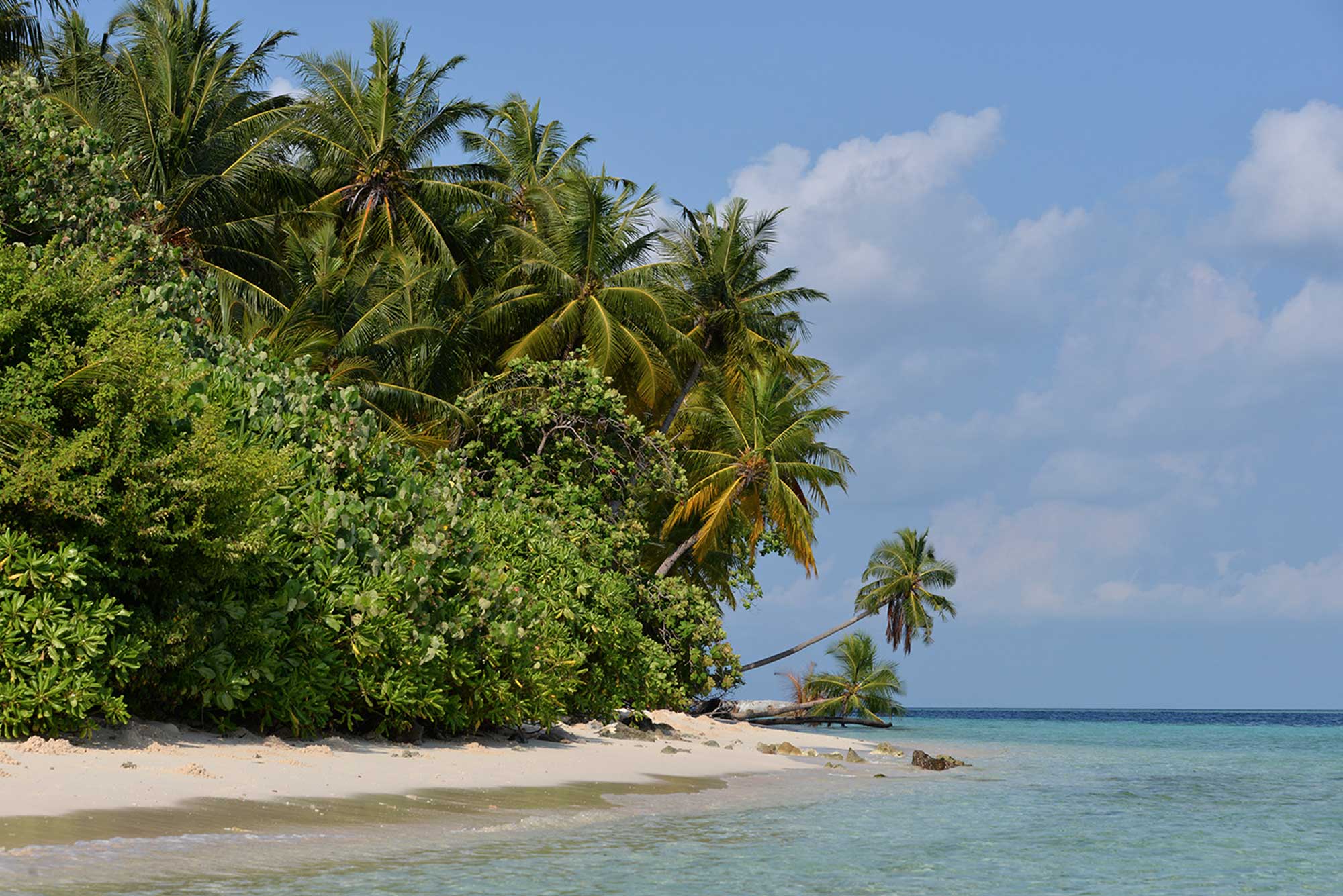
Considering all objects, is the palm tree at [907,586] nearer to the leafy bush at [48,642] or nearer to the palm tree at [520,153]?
the palm tree at [520,153]

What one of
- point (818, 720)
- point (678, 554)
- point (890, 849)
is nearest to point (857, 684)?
point (818, 720)

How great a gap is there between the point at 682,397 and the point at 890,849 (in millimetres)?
21521

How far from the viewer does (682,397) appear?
2866 centimetres

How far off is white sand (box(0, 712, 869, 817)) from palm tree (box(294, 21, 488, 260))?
717 inches

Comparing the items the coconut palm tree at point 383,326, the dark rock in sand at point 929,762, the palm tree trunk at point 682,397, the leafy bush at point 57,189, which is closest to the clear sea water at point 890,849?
the dark rock in sand at point 929,762

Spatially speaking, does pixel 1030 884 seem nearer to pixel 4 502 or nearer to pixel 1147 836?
pixel 1147 836

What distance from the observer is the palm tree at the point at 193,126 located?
74.8 feet

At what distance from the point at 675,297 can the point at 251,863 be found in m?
23.8

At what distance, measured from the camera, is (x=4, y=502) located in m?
7.60

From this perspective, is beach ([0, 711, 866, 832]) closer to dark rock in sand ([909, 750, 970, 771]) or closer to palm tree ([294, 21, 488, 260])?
dark rock in sand ([909, 750, 970, 771])

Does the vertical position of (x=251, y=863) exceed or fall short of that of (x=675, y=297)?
it falls short

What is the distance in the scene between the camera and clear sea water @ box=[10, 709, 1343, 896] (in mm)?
5609

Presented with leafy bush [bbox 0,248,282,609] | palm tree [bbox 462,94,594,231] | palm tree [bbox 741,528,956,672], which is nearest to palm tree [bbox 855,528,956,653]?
palm tree [bbox 741,528,956,672]

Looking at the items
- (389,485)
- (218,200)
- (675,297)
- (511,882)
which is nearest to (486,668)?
(389,485)
